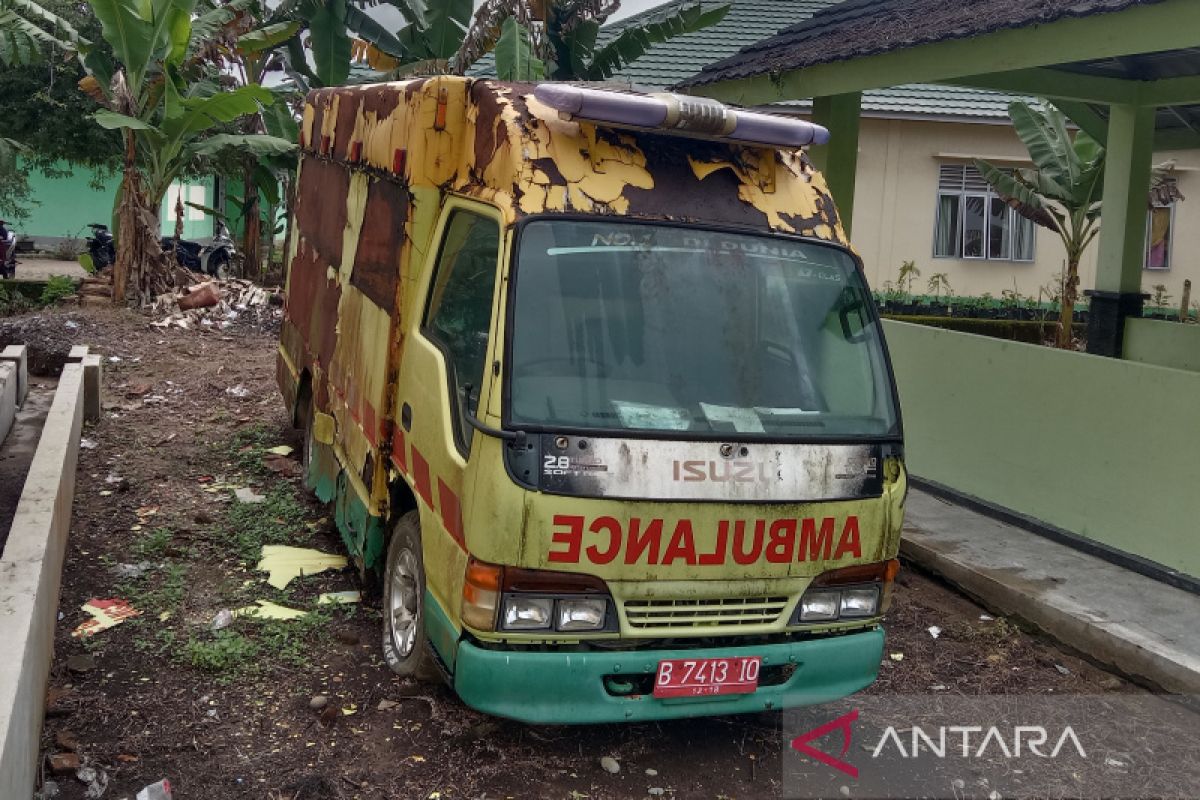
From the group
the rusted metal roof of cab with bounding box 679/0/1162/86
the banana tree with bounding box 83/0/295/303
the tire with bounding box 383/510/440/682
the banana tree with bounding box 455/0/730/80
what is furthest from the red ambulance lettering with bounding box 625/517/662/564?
the banana tree with bounding box 83/0/295/303

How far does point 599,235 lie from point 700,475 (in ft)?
3.29

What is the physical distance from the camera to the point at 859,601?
4.48 metres

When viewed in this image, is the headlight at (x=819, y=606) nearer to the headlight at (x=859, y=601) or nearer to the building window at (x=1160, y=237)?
the headlight at (x=859, y=601)

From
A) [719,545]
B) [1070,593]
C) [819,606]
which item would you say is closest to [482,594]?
[719,545]

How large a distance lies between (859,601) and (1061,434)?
360cm

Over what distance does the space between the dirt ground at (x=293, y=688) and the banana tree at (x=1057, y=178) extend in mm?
7843

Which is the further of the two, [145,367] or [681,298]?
[145,367]

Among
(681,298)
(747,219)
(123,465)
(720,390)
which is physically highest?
(747,219)

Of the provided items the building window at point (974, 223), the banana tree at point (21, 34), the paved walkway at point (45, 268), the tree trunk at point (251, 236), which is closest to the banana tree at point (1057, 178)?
the building window at point (974, 223)

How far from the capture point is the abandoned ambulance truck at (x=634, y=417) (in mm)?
3990

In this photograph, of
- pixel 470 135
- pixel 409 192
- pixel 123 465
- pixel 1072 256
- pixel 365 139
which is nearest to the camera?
pixel 470 135

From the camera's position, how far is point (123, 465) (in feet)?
28.1

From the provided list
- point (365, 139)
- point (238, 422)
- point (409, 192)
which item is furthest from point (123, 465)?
point (409, 192)

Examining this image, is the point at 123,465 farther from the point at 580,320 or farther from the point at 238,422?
the point at 580,320
